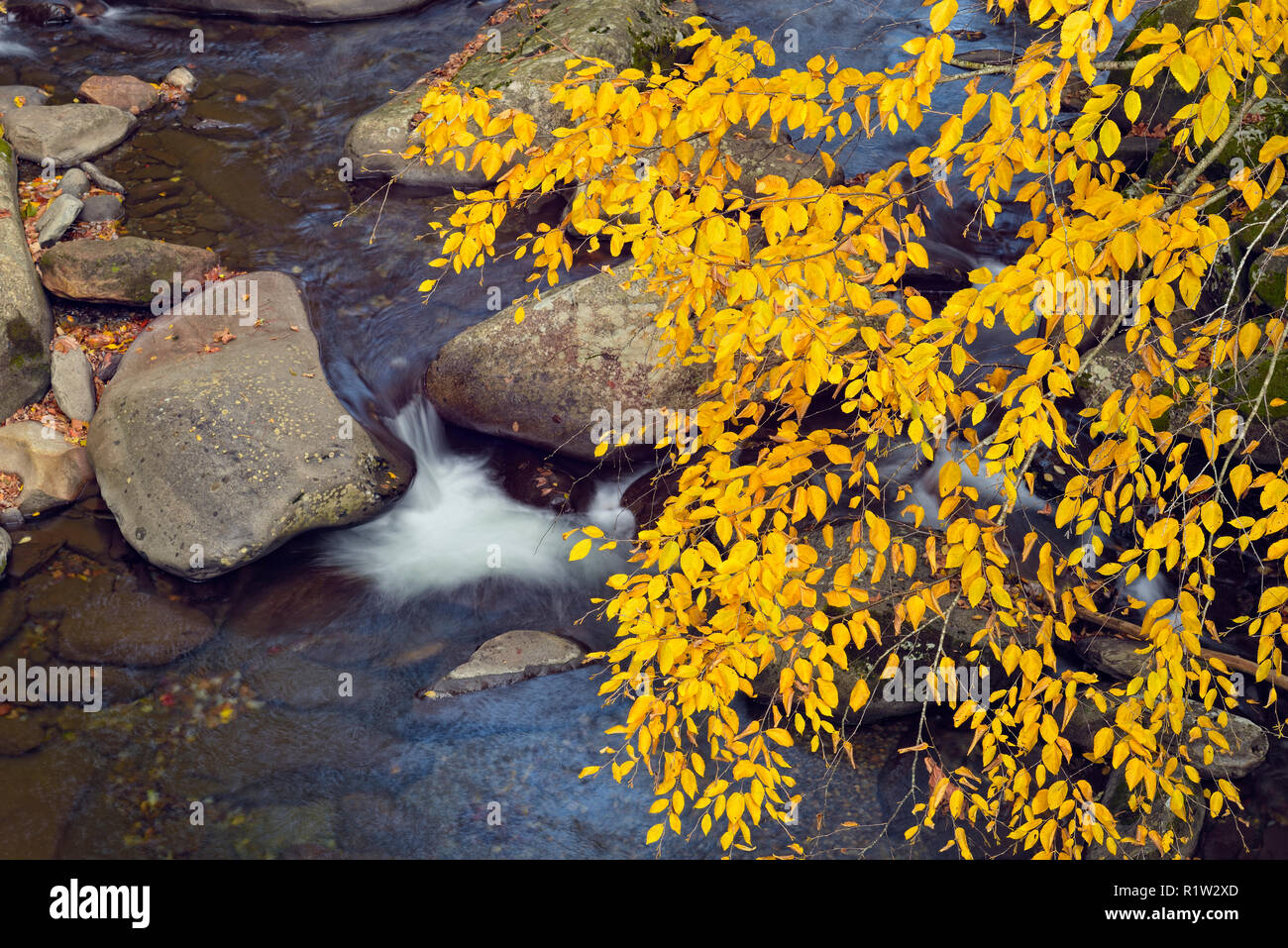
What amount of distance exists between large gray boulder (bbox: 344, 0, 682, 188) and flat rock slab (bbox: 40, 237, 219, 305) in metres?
2.48

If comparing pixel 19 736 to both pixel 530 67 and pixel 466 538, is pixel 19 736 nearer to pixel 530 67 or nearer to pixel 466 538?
pixel 466 538

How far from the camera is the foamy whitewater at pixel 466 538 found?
6953mm

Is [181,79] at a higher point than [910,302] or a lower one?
lower

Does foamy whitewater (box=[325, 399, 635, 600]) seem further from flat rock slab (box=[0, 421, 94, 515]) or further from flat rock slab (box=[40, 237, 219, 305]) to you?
flat rock slab (box=[40, 237, 219, 305])

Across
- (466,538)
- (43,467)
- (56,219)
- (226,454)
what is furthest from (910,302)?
(56,219)

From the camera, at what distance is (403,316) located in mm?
8555

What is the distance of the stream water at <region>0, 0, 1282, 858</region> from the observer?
17.9ft

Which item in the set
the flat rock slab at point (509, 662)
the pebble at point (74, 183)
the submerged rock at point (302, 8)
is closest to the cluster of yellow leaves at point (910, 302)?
the flat rock slab at point (509, 662)

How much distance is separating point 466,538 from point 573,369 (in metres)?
1.61

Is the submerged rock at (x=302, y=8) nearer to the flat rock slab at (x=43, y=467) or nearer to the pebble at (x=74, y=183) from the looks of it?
the pebble at (x=74, y=183)

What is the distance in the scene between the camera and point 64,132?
975 cm

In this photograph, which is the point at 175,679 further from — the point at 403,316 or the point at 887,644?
the point at 887,644

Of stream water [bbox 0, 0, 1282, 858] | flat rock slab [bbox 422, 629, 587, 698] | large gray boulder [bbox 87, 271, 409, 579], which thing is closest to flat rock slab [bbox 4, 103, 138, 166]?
stream water [bbox 0, 0, 1282, 858]

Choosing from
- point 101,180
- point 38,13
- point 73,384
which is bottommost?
point 73,384
